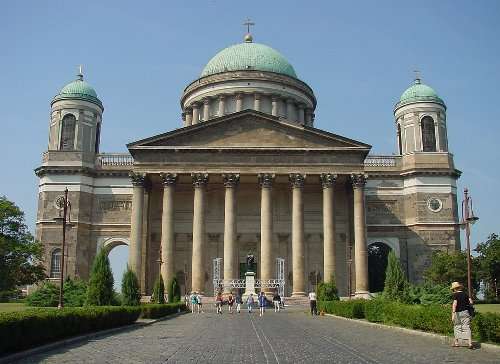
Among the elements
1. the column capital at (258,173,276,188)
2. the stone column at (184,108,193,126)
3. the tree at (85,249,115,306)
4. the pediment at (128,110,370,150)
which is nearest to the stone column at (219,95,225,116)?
the stone column at (184,108,193,126)

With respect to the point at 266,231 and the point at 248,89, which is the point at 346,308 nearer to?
the point at 266,231

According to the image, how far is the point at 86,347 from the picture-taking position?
16375mm

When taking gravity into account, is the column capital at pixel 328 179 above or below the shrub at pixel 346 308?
above

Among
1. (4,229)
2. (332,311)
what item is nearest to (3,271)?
(4,229)

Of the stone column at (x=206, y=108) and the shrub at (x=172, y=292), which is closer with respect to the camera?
the shrub at (x=172, y=292)

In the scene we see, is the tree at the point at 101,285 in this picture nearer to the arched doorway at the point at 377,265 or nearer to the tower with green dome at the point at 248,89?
the tower with green dome at the point at 248,89

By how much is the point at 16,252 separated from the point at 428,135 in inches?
1580

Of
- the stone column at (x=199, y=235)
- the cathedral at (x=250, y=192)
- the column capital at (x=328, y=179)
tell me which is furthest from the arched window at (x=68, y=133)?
the column capital at (x=328, y=179)

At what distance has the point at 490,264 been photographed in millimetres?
49312

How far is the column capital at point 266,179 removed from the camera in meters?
46.5

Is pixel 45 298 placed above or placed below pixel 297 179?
below

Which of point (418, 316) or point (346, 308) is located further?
point (346, 308)

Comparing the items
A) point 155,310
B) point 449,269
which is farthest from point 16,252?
point 449,269

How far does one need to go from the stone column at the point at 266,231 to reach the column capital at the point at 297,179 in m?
1.63
